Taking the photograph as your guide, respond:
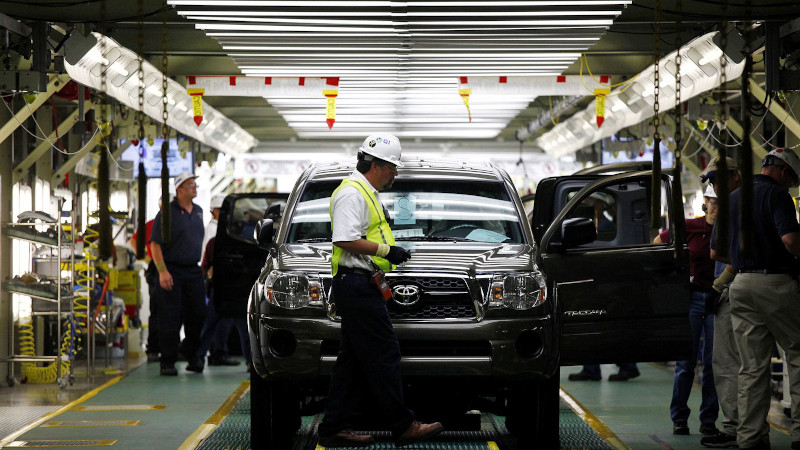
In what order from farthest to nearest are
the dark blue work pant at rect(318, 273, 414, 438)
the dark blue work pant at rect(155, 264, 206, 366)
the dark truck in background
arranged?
1. the dark blue work pant at rect(155, 264, 206, 366)
2. the dark truck in background
3. the dark blue work pant at rect(318, 273, 414, 438)

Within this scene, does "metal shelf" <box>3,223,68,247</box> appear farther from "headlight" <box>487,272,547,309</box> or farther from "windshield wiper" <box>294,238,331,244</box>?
"headlight" <box>487,272,547,309</box>

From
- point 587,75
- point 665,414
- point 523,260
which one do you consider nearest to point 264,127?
point 587,75

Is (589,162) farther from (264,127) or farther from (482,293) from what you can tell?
(482,293)

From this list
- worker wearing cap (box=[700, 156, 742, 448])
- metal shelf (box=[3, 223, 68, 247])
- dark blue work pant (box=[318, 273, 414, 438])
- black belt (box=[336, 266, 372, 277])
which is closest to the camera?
dark blue work pant (box=[318, 273, 414, 438])

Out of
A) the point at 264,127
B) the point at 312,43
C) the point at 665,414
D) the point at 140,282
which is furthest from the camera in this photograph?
the point at 264,127

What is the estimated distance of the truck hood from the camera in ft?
23.5

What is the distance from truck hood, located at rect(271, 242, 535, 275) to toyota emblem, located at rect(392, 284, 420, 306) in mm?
99

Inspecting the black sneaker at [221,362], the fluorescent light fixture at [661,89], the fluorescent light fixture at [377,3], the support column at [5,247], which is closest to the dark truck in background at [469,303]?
the fluorescent light fixture at [377,3]

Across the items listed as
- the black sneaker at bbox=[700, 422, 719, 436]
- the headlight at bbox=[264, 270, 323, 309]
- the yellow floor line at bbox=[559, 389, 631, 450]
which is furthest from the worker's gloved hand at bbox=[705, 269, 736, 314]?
the headlight at bbox=[264, 270, 323, 309]

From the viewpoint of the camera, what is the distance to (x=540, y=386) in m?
7.43

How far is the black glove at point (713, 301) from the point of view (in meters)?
8.72

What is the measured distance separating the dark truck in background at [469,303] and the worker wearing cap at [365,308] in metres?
0.16

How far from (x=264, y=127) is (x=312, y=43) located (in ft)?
40.7

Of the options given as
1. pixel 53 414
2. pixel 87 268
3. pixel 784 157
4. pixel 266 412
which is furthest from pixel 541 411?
pixel 87 268
